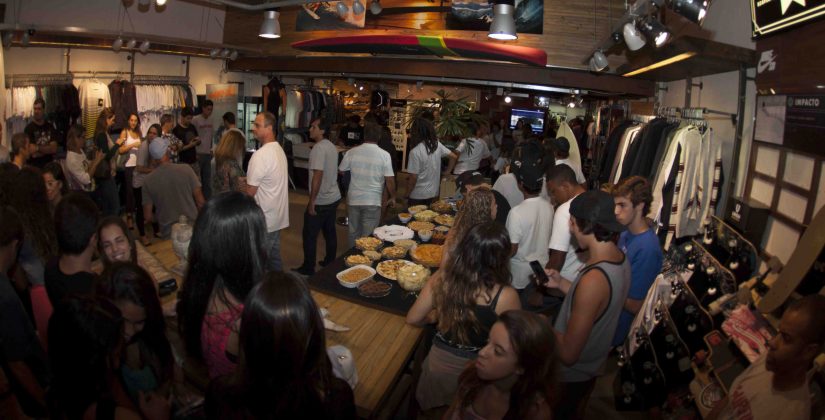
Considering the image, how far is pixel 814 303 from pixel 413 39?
6797mm

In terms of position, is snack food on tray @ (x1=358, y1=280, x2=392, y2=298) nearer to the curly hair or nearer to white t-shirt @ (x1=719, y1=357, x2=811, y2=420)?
the curly hair

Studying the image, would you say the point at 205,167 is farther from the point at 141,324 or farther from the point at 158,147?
the point at 141,324

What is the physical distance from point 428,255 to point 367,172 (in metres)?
1.79

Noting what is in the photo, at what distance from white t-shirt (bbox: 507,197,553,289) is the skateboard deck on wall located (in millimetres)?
1450

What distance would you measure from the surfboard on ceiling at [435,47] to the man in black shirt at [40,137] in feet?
13.0

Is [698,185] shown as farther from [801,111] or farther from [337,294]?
[337,294]

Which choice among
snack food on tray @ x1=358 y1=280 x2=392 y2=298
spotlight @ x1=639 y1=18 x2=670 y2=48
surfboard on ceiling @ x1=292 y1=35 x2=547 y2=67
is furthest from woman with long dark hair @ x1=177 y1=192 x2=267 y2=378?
surfboard on ceiling @ x1=292 y1=35 x2=547 y2=67

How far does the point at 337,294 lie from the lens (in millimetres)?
3346

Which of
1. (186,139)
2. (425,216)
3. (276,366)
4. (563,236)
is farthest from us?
(186,139)

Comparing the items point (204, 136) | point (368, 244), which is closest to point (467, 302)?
point (368, 244)

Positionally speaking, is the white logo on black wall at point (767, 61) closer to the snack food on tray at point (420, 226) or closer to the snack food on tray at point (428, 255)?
the snack food on tray at point (428, 255)

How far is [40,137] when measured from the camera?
6.71m

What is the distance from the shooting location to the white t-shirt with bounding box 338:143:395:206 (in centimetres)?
554

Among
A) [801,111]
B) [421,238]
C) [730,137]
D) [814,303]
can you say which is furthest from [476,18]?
[814,303]
